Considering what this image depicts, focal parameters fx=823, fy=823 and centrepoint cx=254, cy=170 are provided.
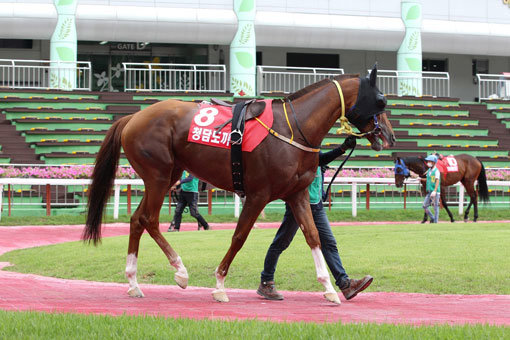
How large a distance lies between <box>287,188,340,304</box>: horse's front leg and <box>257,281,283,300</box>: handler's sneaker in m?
0.52

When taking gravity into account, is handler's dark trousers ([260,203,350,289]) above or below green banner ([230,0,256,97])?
below

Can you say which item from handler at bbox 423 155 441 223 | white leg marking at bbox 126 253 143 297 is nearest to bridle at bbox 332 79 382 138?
white leg marking at bbox 126 253 143 297

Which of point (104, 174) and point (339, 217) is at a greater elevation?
point (104, 174)

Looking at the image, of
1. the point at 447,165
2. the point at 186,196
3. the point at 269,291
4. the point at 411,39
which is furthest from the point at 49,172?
the point at 411,39

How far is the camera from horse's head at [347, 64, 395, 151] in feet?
25.5

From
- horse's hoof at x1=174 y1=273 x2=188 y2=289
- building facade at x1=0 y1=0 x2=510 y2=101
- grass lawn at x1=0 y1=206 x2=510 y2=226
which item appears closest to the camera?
horse's hoof at x1=174 y1=273 x2=188 y2=289

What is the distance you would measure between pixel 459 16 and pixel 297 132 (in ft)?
97.2

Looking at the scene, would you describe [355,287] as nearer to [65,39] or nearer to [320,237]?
[320,237]

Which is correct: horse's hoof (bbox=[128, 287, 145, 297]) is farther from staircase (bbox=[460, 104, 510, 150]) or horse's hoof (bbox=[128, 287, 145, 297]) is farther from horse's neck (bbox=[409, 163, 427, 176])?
staircase (bbox=[460, 104, 510, 150])

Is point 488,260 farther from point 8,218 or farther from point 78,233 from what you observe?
point 8,218

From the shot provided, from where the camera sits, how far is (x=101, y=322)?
227 inches

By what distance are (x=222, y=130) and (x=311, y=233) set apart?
126 centimetres

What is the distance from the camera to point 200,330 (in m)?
5.47

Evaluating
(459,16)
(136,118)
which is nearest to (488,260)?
(136,118)
